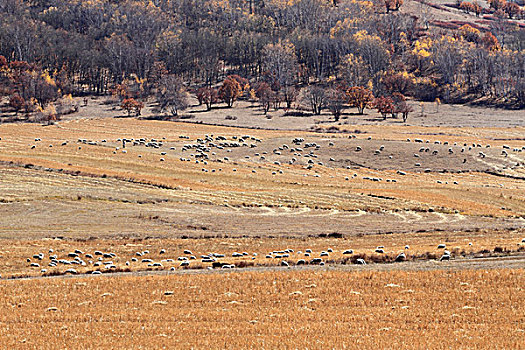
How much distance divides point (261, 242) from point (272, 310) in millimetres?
22402

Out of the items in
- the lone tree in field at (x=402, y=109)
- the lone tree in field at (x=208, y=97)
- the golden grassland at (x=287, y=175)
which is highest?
the lone tree in field at (x=208, y=97)

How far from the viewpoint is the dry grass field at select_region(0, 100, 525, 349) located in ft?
78.1

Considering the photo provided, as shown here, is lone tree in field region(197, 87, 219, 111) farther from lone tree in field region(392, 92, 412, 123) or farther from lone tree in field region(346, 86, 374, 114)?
lone tree in field region(392, 92, 412, 123)

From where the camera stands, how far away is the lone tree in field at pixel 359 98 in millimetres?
184625

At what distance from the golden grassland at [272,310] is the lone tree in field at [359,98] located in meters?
154

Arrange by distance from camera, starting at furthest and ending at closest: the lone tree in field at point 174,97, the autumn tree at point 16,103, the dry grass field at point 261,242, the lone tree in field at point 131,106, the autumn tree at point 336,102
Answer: the lone tree in field at point 174,97 < the lone tree in field at point 131,106 < the autumn tree at point 16,103 < the autumn tree at point 336,102 < the dry grass field at point 261,242

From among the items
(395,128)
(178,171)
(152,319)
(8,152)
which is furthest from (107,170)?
(395,128)

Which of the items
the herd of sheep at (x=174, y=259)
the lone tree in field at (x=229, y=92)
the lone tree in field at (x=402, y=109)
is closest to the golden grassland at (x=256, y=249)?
the herd of sheep at (x=174, y=259)

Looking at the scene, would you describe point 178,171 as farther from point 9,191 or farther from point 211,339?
point 211,339

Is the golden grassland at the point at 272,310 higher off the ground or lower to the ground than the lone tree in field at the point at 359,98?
lower

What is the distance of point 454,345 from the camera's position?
827 inches

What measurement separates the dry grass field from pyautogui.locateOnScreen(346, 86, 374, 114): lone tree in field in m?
63.0

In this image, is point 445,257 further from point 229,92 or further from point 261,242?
point 229,92

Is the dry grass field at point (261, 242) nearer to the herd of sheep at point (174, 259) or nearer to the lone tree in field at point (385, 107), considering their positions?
the herd of sheep at point (174, 259)
